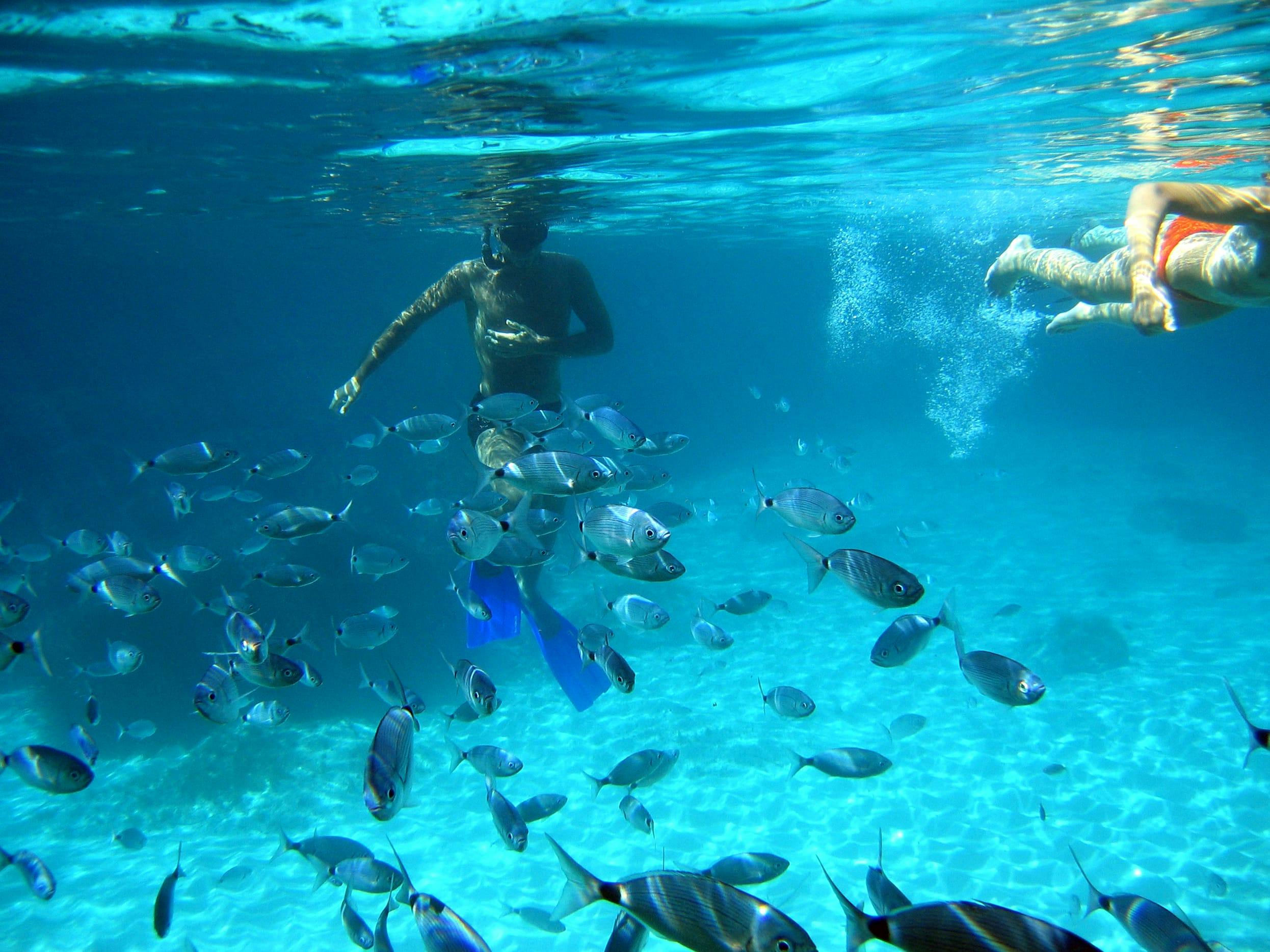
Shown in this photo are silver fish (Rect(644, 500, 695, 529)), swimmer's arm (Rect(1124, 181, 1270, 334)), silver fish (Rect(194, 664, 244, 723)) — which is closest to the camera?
swimmer's arm (Rect(1124, 181, 1270, 334))

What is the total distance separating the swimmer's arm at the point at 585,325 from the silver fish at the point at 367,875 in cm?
579

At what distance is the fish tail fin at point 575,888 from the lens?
9.38 ft

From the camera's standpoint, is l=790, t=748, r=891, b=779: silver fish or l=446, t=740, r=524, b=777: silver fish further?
l=446, t=740, r=524, b=777: silver fish

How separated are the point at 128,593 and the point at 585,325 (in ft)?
19.0

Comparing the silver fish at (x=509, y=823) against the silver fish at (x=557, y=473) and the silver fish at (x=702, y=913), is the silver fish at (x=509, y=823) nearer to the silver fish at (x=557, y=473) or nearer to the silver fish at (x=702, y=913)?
the silver fish at (x=702, y=913)

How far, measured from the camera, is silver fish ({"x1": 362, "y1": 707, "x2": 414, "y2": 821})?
3.63m

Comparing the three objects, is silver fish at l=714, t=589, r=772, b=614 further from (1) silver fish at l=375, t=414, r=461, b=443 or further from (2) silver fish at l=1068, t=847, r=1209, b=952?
(2) silver fish at l=1068, t=847, r=1209, b=952

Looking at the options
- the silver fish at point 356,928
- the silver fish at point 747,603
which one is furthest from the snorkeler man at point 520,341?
the silver fish at point 356,928

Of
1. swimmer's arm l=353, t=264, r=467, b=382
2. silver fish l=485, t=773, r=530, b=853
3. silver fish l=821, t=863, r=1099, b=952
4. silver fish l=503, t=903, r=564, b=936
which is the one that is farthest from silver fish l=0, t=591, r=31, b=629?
silver fish l=821, t=863, r=1099, b=952

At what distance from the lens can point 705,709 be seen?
12.2 metres

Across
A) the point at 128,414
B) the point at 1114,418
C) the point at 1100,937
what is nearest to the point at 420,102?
the point at 1100,937

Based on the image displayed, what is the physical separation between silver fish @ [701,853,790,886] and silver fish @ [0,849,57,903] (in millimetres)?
5911

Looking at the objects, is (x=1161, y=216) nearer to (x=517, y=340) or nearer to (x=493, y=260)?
(x=517, y=340)

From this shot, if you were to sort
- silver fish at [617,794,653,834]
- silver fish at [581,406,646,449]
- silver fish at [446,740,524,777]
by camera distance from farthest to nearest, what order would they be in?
silver fish at [446,740,524,777] → silver fish at [617,794,653,834] → silver fish at [581,406,646,449]
